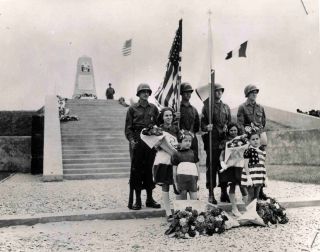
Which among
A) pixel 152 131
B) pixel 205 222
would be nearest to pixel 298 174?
pixel 152 131

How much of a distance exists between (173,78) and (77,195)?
3.43 meters

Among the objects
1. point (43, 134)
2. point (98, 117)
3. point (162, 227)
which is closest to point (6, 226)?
point (162, 227)

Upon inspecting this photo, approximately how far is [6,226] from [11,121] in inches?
725

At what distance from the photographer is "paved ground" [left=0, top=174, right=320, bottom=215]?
700 centimetres

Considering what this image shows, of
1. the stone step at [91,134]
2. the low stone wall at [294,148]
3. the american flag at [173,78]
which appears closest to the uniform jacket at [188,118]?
the american flag at [173,78]

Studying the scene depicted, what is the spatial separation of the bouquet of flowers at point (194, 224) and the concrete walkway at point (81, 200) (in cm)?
116

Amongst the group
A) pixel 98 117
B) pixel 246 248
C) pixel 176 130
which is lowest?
pixel 246 248

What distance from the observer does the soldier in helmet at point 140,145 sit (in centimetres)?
648

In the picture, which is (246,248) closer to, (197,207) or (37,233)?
(197,207)

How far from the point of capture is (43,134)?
14.7 metres

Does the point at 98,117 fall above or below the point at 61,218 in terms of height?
above

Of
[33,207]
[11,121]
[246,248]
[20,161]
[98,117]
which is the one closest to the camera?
[246,248]

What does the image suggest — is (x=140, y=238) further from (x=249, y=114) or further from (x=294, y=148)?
(x=294, y=148)

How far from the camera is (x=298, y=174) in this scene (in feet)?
39.0
